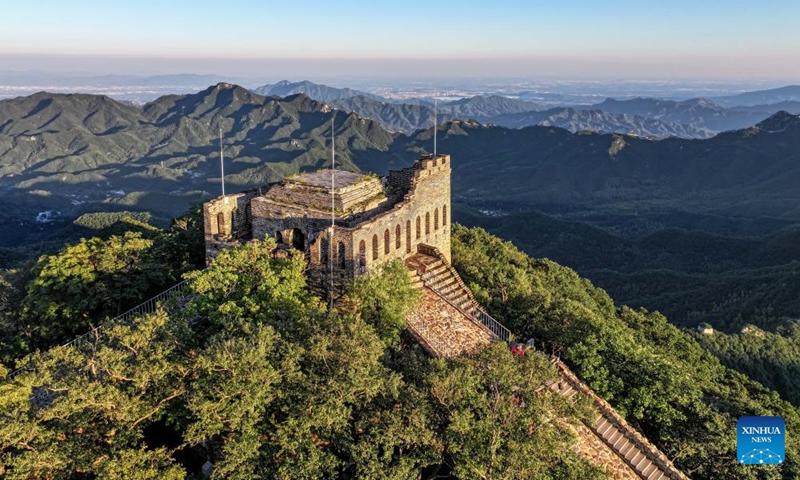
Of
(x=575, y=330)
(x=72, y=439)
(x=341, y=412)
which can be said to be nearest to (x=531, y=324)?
(x=575, y=330)

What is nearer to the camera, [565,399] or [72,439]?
[72,439]

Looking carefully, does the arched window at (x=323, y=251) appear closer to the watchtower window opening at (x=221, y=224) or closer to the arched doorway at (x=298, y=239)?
the arched doorway at (x=298, y=239)

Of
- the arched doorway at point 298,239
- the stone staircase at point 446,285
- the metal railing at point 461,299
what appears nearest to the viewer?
Answer: the metal railing at point 461,299

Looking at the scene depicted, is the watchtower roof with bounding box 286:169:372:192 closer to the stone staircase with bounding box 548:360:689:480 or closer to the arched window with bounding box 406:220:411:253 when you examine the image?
the arched window with bounding box 406:220:411:253

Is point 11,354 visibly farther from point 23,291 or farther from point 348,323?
point 348,323

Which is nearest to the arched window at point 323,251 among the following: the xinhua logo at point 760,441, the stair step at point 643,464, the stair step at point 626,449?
the stair step at point 626,449

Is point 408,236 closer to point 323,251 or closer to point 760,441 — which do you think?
point 323,251
